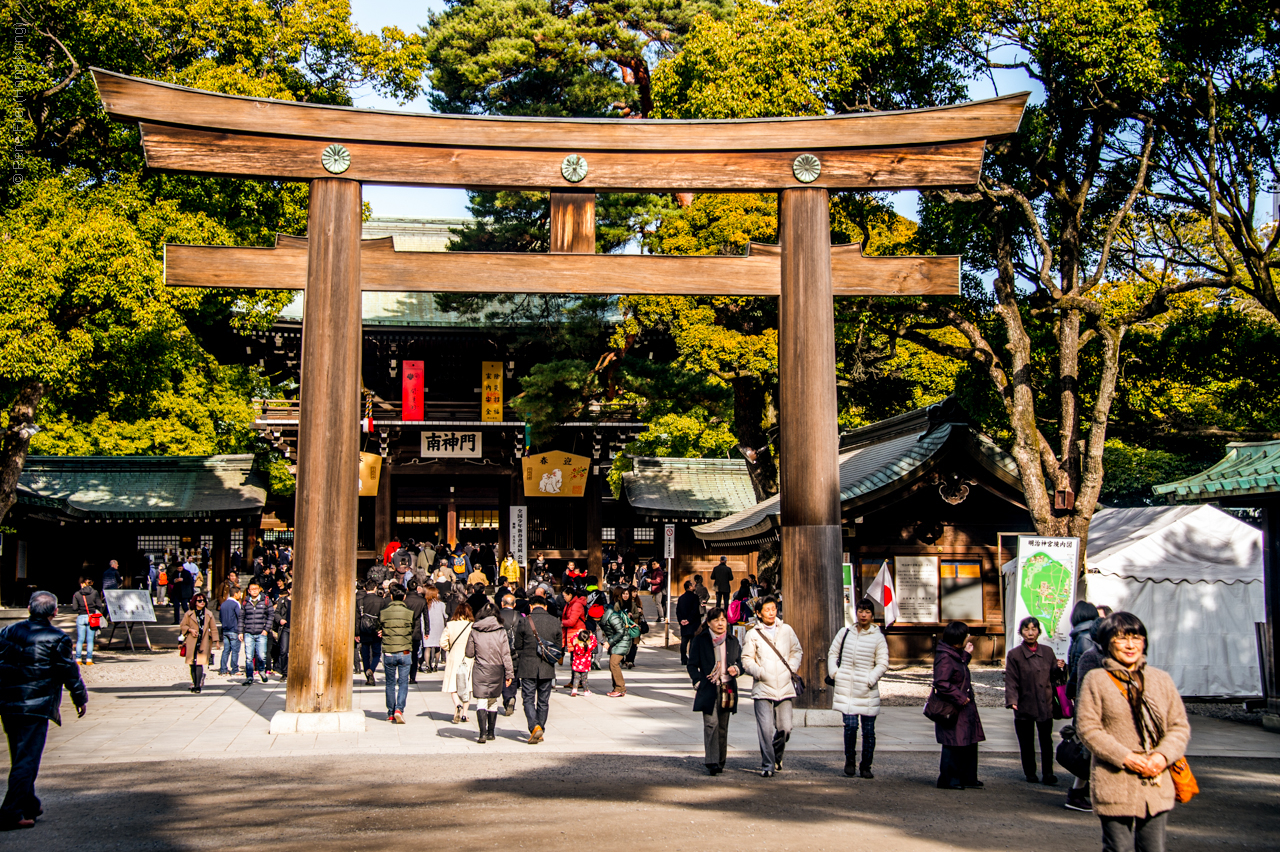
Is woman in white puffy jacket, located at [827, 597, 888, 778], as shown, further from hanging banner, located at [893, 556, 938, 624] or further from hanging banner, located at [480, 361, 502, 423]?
hanging banner, located at [480, 361, 502, 423]

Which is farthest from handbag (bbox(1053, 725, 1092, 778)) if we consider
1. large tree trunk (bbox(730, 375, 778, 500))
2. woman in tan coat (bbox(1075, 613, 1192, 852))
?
large tree trunk (bbox(730, 375, 778, 500))

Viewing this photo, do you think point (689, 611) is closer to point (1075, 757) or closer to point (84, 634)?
point (1075, 757)

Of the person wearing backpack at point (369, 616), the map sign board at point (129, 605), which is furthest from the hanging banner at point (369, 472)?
the person wearing backpack at point (369, 616)

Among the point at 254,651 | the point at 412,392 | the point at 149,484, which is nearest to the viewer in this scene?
the point at 254,651

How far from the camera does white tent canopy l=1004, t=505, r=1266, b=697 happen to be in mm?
14039

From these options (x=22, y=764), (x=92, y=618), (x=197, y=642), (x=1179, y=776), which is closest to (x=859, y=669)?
(x=1179, y=776)

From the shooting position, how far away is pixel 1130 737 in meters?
4.98

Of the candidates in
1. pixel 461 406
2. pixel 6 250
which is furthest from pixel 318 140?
pixel 461 406

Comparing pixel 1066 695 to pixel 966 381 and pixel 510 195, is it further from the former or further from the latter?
pixel 510 195

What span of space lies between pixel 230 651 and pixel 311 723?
637 cm

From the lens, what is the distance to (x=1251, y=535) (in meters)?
14.8

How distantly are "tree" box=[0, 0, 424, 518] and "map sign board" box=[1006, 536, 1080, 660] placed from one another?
14.1m

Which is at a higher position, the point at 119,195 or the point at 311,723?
the point at 119,195

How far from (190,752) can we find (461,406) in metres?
21.1
